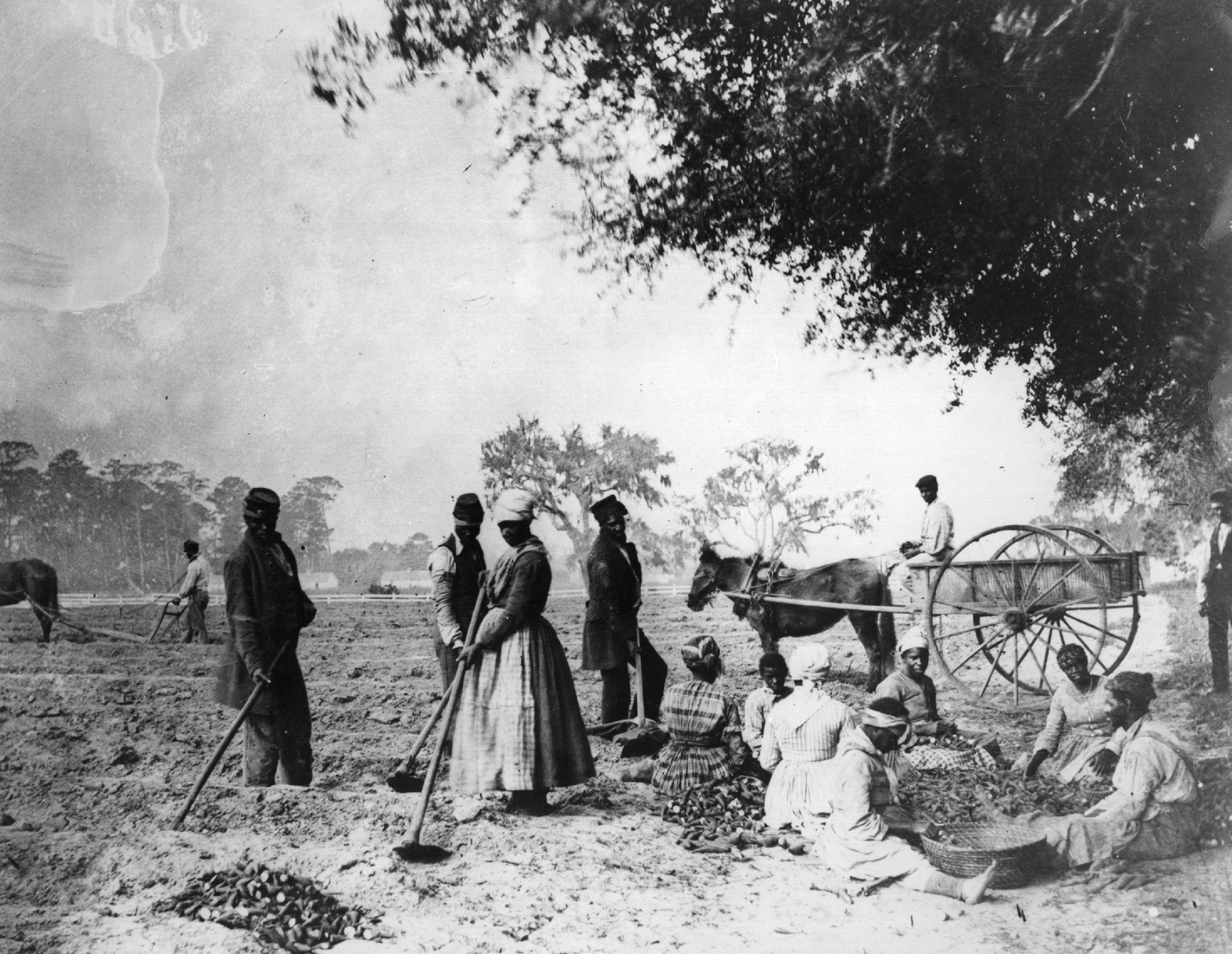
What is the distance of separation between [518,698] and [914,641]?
2537mm

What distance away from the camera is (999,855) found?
3.72m

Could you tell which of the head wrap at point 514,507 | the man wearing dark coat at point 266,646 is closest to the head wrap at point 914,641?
the head wrap at point 514,507

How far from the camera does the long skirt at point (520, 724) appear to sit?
435 centimetres

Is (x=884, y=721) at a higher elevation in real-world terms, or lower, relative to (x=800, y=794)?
higher

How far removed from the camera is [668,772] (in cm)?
473

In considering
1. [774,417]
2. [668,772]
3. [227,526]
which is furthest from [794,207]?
[227,526]

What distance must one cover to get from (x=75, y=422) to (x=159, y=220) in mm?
1208

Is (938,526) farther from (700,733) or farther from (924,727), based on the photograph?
(700,733)

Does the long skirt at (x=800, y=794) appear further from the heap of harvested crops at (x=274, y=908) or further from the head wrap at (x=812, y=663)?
the heap of harvested crops at (x=274, y=908)

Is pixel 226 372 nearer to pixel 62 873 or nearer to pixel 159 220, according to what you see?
pixel 159 220

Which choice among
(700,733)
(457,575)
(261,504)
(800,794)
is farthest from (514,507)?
(800,794)

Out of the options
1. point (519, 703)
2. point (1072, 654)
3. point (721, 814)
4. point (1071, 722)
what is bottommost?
point (721, 814)

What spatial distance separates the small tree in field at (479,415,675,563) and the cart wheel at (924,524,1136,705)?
1.76m

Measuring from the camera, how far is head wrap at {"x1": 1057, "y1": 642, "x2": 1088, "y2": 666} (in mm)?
4504
